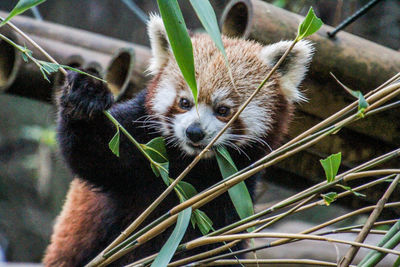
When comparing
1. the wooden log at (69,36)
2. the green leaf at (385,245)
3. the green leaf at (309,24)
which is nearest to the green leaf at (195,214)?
the green leaf at (385,245)

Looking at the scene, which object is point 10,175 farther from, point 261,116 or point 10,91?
point 261,116

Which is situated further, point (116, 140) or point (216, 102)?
point (216, 102)

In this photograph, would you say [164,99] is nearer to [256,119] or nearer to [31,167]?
[256,119]

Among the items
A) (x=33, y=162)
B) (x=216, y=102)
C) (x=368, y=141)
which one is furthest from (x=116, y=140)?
(x=33, y=162)

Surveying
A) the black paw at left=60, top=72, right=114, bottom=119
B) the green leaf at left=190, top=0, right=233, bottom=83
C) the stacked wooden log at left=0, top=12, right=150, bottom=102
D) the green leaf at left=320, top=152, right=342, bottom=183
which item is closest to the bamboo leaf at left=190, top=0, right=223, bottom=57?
the green leaf at left=190, top=0, right=233, bottom=83

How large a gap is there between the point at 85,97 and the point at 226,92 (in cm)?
77

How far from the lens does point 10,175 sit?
8359mm

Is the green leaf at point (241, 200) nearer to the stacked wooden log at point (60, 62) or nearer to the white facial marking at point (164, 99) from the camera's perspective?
the white facial marking at point (164, 99)

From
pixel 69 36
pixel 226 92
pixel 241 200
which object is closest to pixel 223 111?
pixel 226 92

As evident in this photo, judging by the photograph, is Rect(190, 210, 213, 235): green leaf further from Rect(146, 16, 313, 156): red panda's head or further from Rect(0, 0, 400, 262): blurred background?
Rect(0, 0, 400, 262): blurred background

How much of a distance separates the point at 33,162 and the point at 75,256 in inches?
194

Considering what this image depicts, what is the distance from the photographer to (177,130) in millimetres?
2764

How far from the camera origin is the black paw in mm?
2364

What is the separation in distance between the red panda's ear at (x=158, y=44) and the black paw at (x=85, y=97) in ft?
2.25
